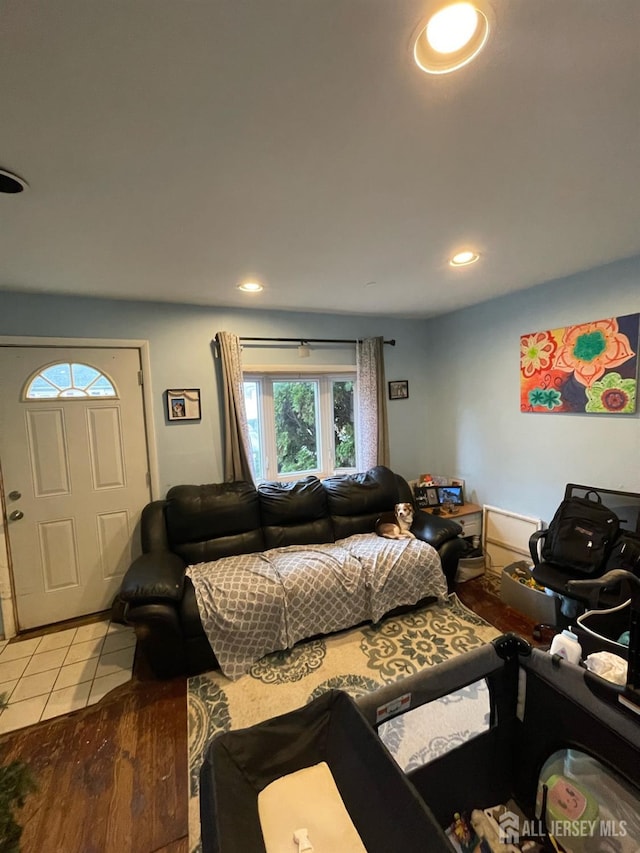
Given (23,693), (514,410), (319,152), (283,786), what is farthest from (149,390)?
(514,410)

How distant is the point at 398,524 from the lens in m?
3.13

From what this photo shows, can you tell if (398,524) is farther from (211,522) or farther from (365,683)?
(211,522)

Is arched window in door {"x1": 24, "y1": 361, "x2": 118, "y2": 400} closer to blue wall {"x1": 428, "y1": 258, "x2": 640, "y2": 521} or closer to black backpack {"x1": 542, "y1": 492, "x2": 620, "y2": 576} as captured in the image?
blue wall {"x1": 428, "y1": 258, "x2": 640, "y2": 521}

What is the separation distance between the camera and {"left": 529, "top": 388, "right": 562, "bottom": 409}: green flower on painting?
9.02 ft

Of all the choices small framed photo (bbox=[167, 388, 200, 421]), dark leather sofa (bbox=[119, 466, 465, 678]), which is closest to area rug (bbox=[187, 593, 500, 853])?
dark leather sofa (bbox=[119, 466, 465, 678])

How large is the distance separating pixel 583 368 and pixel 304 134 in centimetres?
246

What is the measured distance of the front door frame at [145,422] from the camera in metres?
2.57

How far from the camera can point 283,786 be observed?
0.96 meters

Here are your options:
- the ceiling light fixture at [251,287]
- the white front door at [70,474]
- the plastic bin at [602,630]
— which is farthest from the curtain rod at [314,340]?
the plastic bin at [602,630]

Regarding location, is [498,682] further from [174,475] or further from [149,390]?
[149,390]

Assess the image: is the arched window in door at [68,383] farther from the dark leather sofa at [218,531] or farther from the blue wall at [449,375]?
the dark leather sofa at [218,531]

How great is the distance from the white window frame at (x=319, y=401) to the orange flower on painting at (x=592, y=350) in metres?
1.80

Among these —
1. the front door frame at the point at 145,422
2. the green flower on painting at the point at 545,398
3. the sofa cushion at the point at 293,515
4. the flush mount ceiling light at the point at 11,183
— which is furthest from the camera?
the sofa cushion at the point at 293,515

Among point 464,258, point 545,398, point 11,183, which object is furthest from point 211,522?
point 545,398
